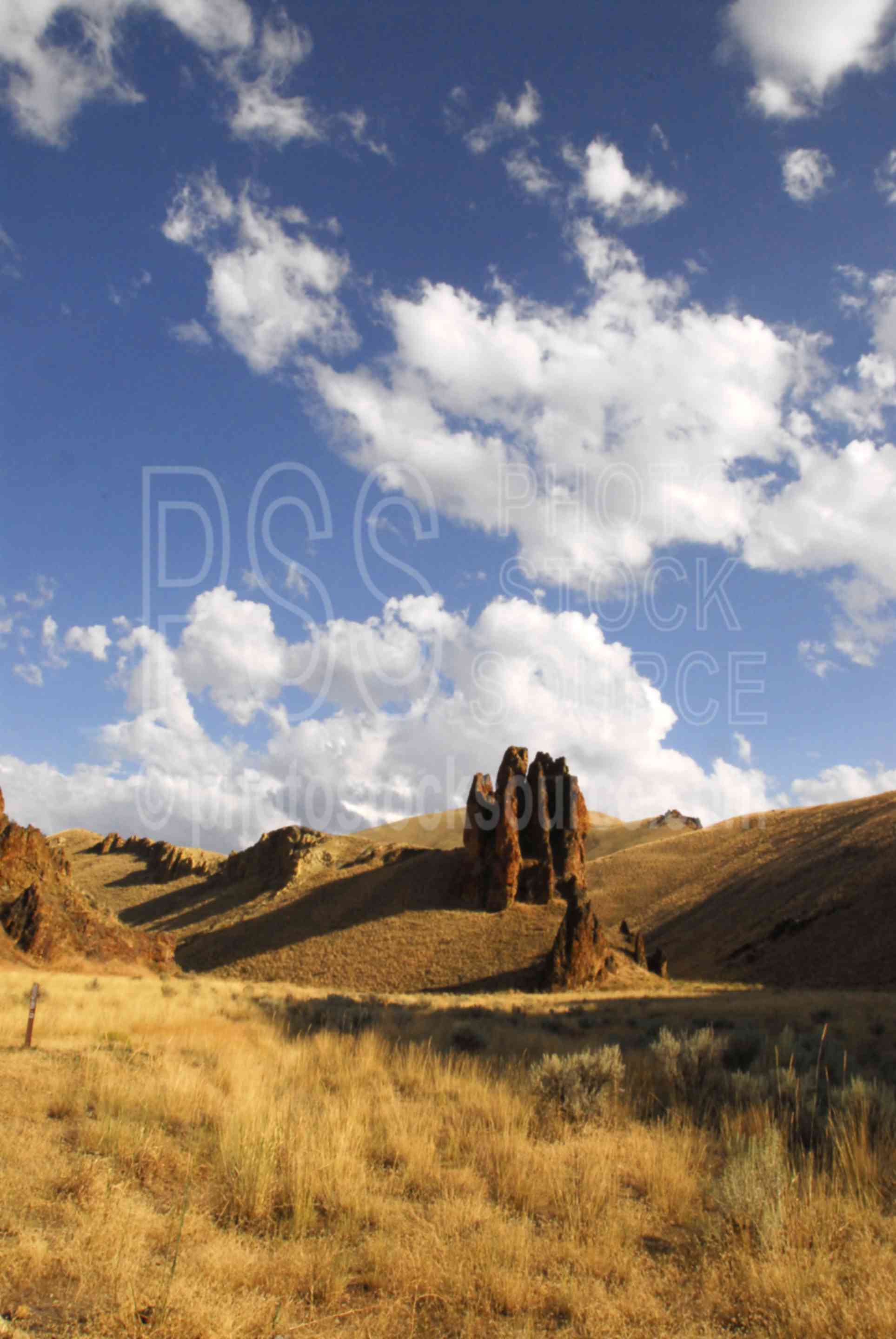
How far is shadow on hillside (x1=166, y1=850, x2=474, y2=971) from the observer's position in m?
62.3

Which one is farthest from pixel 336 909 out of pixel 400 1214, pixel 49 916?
pixel 400 1214

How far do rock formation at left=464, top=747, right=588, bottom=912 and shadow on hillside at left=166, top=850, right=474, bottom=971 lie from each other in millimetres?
3102

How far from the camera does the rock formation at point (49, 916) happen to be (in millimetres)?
33406

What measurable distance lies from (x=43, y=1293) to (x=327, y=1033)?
11.5 metres

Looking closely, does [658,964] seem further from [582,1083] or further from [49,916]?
[582,1083]

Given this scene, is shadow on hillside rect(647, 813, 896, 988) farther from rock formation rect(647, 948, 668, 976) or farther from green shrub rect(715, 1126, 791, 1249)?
green shrub rect(715, 1126, 791, 1249)

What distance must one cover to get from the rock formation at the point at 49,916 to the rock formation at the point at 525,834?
26128mm

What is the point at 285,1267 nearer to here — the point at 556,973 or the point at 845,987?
the point at 556,973

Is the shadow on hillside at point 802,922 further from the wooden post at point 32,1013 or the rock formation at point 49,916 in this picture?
the wooden post at point 32,1013

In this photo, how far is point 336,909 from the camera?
219 feet

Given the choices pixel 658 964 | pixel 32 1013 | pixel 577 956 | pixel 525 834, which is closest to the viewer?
pixel 32 1013

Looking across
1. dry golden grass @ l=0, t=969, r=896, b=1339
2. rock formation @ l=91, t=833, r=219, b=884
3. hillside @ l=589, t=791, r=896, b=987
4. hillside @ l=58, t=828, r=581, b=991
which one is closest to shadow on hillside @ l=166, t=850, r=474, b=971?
hillside @ l=58, t=828, r=581, b=991

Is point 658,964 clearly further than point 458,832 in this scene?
No

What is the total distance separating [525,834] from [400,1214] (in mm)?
57083
